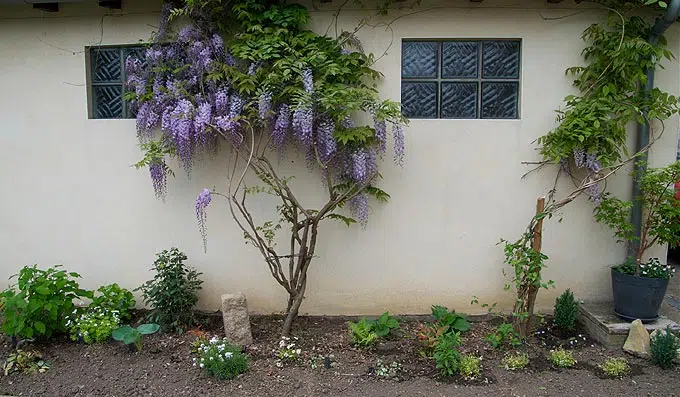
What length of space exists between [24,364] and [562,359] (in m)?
4.17

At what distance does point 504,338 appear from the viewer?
4098 mm

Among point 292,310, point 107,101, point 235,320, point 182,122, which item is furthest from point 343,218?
point 107,101

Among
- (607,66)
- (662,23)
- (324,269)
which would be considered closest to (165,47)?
(324,269)

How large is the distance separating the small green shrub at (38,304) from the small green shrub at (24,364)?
0.48ft

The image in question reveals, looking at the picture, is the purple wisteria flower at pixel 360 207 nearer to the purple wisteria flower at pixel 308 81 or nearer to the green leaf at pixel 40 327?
the purple wisteria flower at pixel 308 81

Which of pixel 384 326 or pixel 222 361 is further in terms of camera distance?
pixel 384 326

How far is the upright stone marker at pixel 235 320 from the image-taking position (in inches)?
161

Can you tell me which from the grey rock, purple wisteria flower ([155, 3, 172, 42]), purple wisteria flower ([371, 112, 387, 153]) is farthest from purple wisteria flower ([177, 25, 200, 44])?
the grey rock

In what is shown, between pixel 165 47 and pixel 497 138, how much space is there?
3.18 meters

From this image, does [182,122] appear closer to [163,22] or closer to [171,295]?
[163,22]

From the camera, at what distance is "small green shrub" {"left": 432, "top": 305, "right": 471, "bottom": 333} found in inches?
167

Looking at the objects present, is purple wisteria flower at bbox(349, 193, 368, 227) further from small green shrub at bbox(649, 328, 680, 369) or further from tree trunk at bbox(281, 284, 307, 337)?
small green shrub at bbox(649, 328, 680, 369)

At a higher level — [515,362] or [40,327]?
[40,327]

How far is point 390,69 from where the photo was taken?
14.8 ft
